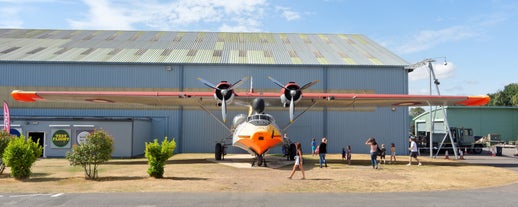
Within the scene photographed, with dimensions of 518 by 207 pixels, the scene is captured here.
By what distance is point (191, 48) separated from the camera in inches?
1385

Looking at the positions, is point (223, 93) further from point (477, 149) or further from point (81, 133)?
point (477, 149)

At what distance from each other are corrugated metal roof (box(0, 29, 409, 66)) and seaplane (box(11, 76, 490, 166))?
8053 mm

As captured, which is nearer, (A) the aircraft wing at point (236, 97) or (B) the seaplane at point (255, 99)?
(B) the seaplane at point (255, 99)

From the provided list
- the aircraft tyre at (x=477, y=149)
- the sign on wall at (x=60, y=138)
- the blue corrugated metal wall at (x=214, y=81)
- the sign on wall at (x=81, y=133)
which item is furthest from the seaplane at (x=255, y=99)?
the aircraft tyre at (x=477, y=149)

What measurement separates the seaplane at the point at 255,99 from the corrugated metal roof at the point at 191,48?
26.4 ft

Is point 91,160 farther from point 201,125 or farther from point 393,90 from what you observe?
point 393,90

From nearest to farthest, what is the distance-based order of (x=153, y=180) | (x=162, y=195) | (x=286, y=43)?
(x=162, y=195) → (x=153, y=180) → (x=286, y=43)

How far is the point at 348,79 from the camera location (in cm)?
3083

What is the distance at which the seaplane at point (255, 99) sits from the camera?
1877 cm

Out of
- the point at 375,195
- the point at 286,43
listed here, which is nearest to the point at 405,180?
the point at 375,195

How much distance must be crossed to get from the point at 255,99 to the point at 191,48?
16.1 m

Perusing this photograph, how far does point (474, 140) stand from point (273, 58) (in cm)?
2282

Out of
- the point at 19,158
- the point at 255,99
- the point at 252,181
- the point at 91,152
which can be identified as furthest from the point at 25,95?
the point at 252,181

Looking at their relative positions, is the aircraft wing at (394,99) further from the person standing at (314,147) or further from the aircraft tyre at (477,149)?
the aircraft tyre at (477,149)
